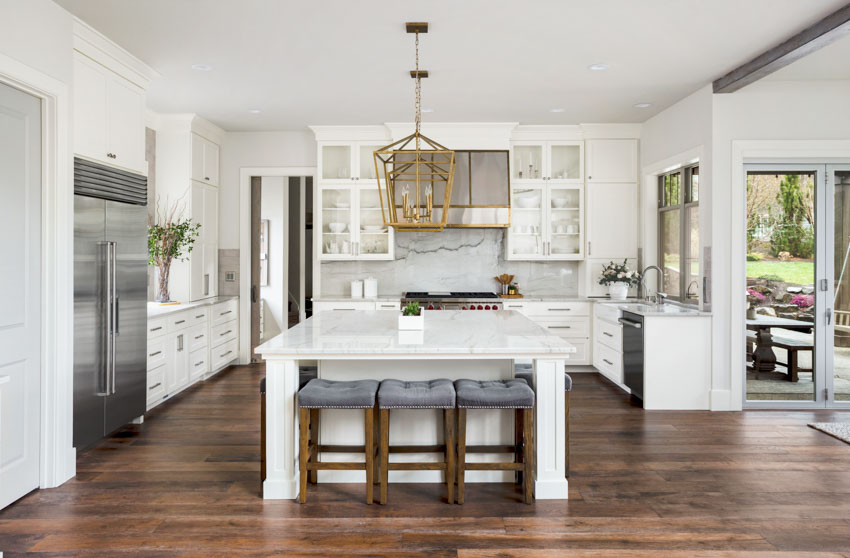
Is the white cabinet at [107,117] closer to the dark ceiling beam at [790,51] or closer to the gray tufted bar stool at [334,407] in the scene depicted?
the gray tufted bar stool at [334,407]

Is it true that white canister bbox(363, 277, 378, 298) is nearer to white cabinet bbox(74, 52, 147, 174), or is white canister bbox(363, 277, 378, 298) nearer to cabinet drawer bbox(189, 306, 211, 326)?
cabinet drawer bbox(189, 306, 211, 326)

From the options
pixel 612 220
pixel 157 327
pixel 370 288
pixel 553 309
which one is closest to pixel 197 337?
pixel 157 327

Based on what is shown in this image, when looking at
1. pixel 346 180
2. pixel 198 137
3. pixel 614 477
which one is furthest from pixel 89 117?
pixel 614 477

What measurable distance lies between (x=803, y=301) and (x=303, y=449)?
14.3 ft

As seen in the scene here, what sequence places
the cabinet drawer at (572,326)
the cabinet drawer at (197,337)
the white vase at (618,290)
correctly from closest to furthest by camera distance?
the cabinet drawer at (197,337), the white vase at (618,290), the cabinet drawer at (572,326)

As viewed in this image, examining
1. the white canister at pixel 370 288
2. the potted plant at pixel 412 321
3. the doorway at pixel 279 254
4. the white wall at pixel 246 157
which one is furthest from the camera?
the doorway at pixel 279 254

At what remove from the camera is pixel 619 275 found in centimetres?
625

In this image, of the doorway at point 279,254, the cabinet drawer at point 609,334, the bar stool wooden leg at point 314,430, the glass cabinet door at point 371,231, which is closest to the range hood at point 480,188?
the glass cabinet door at point 371,231

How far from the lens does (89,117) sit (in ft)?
12.1

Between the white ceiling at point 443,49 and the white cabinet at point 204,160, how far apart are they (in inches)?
18.1

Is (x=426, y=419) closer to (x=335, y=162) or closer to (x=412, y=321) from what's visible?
(x=412, y=321)

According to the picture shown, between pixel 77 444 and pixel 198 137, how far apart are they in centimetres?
364

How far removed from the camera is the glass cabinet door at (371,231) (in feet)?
21.6

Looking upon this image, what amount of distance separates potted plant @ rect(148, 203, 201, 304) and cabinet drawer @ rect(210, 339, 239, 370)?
80 centimetres
